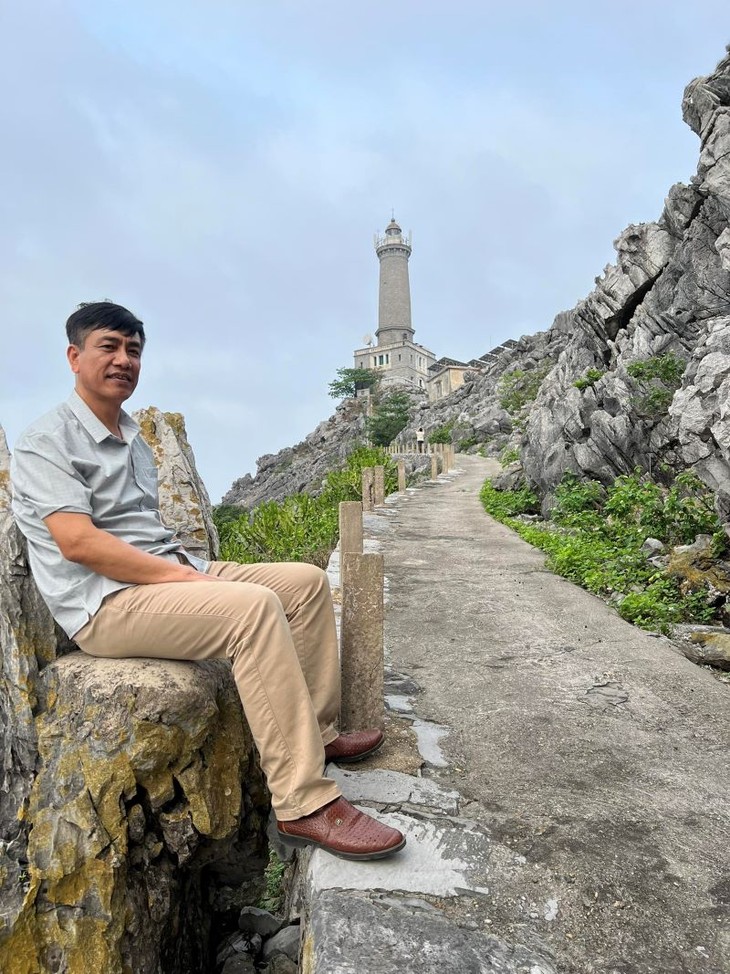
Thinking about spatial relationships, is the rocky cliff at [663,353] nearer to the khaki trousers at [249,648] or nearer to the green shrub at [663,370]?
the green shrub at [663,370]

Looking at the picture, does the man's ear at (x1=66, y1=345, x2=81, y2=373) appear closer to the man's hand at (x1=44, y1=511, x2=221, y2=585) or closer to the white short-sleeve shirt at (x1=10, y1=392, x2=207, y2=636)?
the white short-sleeve shirt at (x1=10, y1=392, x2=207, y2=636)

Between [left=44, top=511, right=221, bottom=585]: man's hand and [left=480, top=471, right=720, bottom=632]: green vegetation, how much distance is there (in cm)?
473

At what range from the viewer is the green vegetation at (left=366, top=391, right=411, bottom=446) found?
2203 inches

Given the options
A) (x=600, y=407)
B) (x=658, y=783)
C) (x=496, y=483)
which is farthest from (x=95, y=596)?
(x=496, y=483)

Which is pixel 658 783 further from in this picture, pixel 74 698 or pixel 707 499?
pixel 707 499

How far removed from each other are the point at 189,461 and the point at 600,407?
29.3 ft

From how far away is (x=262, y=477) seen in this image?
7481 centimetres

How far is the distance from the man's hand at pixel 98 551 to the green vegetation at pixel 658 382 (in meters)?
9.10

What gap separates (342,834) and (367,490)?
35.1ft

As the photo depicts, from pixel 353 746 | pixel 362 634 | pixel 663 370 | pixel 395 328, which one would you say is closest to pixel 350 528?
pixel 362 634

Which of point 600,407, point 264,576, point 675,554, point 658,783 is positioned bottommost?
point 658,783

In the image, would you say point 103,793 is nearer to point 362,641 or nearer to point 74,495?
point 74,495

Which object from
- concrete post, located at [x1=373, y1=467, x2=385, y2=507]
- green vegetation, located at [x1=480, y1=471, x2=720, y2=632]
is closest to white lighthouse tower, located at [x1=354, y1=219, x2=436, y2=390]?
concrete post, located at [x1=373, y1=467, x2=385, y2=507]

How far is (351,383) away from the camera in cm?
7612
